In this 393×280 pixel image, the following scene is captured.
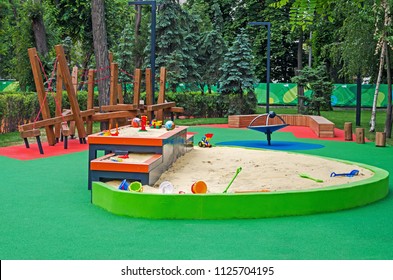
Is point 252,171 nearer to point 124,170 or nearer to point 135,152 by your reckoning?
point 135,152

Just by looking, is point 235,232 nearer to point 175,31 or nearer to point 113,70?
point 113,70

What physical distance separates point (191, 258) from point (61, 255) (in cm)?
123

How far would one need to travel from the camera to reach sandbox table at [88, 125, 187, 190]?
27.7ft


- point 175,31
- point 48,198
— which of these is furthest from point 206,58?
point 48,198

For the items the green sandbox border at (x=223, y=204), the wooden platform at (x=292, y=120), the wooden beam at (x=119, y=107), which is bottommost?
the wooden platform at (x=292, y=120)

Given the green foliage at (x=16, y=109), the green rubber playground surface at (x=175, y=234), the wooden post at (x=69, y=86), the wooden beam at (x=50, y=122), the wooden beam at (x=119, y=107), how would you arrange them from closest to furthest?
the green rubber playground surface at (x=175, y=234)
the wooden beam at (x=50, y=122)
the wooden post at (x=69, y=86)
the wooden beam at (x=119, y=107)
the green foliage at (x=16, y=109)

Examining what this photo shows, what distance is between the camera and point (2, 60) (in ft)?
187

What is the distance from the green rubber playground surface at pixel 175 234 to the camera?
5.73 metres

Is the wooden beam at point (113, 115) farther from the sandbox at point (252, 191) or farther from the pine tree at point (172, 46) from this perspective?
the pine tree at point (172, 46)

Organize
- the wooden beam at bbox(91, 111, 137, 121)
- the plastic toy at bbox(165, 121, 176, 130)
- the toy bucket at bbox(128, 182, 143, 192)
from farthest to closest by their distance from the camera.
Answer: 1. the wooden beam at bbox(91, 111, 137, 121)
2. the plastic toy at bbox(165, 121, 176, 130)
3. the toy bucket at bbox(128, 182, 143, 192)

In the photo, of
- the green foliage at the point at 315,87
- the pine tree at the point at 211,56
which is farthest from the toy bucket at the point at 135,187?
the pine tree at the point at 211,56

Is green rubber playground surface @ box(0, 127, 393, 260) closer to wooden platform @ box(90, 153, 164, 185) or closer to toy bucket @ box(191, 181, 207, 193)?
wooden platform @ box(90, 153, 164, 185)

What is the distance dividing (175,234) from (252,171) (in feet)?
12.4

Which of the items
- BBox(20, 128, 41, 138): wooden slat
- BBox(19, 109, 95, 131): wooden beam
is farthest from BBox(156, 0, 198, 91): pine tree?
BBox(20, 128, 41, 138): wooden slat
